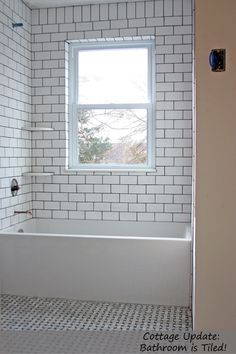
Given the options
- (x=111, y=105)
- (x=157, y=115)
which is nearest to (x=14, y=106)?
(x=111, y=105)

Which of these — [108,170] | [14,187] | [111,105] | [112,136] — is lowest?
[14,187]

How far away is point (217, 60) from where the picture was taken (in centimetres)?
243

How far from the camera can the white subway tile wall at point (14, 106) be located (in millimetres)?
3730

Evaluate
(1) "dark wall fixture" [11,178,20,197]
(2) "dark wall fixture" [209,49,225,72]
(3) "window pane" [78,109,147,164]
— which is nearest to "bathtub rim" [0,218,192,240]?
(1) "dark wall fixture" [11,178,20,197]

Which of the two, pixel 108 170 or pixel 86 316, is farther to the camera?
pixel 108 170

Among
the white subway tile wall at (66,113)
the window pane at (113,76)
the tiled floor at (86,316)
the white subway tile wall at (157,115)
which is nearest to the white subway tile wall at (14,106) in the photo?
the white subway tile wall at (66,113)

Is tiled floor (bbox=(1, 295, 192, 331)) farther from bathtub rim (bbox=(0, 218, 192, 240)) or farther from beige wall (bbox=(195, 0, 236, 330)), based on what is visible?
bathtub rim (bbox=(0, 218, 192, 240))

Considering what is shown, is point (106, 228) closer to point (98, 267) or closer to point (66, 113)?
point (98, 267)

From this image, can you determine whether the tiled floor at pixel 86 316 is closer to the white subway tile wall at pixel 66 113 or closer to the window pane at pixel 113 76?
the white subway tile wall at pixel 66 113

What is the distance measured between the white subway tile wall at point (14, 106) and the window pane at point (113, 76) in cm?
55

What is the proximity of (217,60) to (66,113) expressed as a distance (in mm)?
2094

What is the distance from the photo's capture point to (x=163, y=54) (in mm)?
4000

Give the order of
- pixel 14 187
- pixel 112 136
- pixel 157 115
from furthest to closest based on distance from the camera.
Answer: pixel 112 136 < pixel 157 115 < pixel 14 187

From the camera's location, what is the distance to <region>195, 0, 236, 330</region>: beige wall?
2.44 metres
